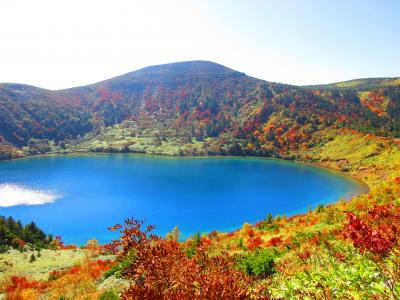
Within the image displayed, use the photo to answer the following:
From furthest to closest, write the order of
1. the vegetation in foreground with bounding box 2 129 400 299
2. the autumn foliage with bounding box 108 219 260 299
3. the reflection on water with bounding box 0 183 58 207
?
the reflection on water with bounding box 0 183 58 207 < the vegetation in foreground with bounding box 2 129 400 299 < the autumn foliage with bounding box 108 219 260 299

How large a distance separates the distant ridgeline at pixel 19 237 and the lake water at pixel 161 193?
6.43 m

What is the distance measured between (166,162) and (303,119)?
86.6 meters

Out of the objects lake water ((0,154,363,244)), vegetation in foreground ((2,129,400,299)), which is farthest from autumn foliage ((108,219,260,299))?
lake water ((0,154,363,244))

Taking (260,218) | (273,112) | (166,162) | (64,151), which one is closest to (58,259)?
(260,218)

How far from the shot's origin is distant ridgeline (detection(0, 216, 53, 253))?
3841 cm

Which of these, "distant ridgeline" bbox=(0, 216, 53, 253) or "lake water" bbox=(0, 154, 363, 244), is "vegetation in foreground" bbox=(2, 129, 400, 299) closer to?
"distant ridgeline" bbox=(0, 216, 53, 253)

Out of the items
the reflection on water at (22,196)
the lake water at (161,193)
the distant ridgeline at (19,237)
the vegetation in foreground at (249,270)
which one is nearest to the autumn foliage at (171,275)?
the vegetation in foreground at (249,270)

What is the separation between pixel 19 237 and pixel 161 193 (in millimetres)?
43599

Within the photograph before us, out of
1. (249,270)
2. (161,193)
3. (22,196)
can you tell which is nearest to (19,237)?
(249,270)

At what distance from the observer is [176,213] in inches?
2537

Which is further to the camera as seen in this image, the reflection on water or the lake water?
the reflection on water

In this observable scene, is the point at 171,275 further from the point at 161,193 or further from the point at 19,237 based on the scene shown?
the point at 161,193

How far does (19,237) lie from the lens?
42094 millimetres

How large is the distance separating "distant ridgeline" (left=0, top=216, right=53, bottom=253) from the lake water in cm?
643
